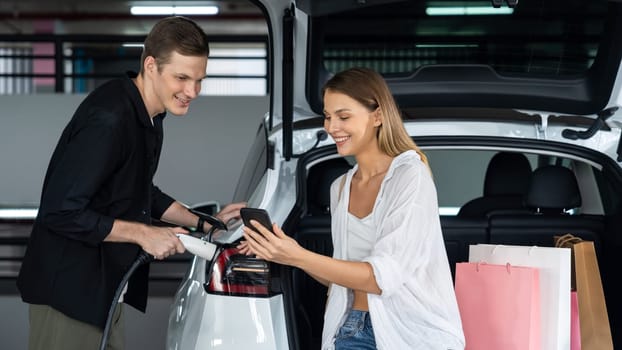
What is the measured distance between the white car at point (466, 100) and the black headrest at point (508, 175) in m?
0.52

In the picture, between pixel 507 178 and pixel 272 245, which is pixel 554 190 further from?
pixel 272 245

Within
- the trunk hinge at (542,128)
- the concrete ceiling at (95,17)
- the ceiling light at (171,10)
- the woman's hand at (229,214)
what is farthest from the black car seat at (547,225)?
the concrete ceiling at (95,17)

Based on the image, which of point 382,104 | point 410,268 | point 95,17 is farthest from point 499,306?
point 95,17

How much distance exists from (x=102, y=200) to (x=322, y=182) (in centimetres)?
110

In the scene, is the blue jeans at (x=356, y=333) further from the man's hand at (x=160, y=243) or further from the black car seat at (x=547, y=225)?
the black car seat at (x=547, y=225)

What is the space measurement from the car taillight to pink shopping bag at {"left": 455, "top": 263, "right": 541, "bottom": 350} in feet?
1.80

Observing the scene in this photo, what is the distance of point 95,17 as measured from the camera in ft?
66.5

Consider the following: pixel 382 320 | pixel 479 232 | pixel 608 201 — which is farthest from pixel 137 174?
pixel 608 201

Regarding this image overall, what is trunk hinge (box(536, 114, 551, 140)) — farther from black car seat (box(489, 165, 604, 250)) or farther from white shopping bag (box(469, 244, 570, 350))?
white shopping bag (box(469, 244, 570, 350))

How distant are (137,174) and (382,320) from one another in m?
0.93

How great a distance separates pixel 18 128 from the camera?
8953 mm

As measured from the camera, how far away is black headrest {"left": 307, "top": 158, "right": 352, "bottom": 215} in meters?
3.83

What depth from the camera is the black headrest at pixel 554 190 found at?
12.4 ft

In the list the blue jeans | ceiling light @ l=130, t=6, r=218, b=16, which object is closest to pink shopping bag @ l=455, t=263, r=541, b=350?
the blue jeans
